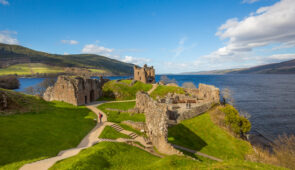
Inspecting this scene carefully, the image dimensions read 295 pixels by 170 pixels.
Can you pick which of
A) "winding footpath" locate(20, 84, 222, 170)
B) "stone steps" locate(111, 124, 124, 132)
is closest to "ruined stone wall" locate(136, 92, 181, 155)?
"winding footpath" locate(20, 84, 222, 170)

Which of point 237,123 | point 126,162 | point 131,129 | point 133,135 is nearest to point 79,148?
point 126,162

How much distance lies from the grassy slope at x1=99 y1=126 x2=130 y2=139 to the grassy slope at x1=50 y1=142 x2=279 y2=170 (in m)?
6.67

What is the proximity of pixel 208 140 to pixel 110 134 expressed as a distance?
2241 cm

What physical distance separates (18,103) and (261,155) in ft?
175

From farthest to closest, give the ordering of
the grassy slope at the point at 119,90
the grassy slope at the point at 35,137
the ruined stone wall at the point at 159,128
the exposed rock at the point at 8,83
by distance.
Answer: the exposed rock at the point at 8,83 → the grassy slope at the point at 119,90 → the ruined stone wall at the point at 159,128 → the grassy slope at the point at 35,137

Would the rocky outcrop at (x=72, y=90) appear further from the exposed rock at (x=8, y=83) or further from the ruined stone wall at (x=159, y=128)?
the exposed rock at (x=8, y=83)

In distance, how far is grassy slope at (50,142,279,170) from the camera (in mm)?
12133

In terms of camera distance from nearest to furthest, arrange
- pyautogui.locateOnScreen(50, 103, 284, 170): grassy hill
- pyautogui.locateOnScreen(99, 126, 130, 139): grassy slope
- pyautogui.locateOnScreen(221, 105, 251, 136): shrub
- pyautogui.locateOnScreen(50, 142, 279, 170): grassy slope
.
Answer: pyautogui.locateOnScreen(50, 142, 279, 170): grassy slope → pyautogui.locateOnScreen(50, 103, 284, 170): grassy hill → pyautogui.locateOnScreen(99, 126, 130, 139): grassy slope → pyautogui.locateOnScreen(221, 105, 251, 136): shrub

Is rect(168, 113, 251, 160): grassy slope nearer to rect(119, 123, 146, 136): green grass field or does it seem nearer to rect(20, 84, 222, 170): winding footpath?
rect(20, 84, 222, 170): winding footpath

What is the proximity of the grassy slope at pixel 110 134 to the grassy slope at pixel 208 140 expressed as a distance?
10.6m

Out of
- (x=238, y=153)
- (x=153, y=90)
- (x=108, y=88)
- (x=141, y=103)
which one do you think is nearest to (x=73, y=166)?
(x=141, y=103)

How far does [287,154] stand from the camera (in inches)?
1040

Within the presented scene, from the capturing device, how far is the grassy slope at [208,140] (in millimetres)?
27836

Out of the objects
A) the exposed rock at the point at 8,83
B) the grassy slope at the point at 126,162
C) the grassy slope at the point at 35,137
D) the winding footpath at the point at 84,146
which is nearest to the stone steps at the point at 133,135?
the winding footpath at the point at 84,146
